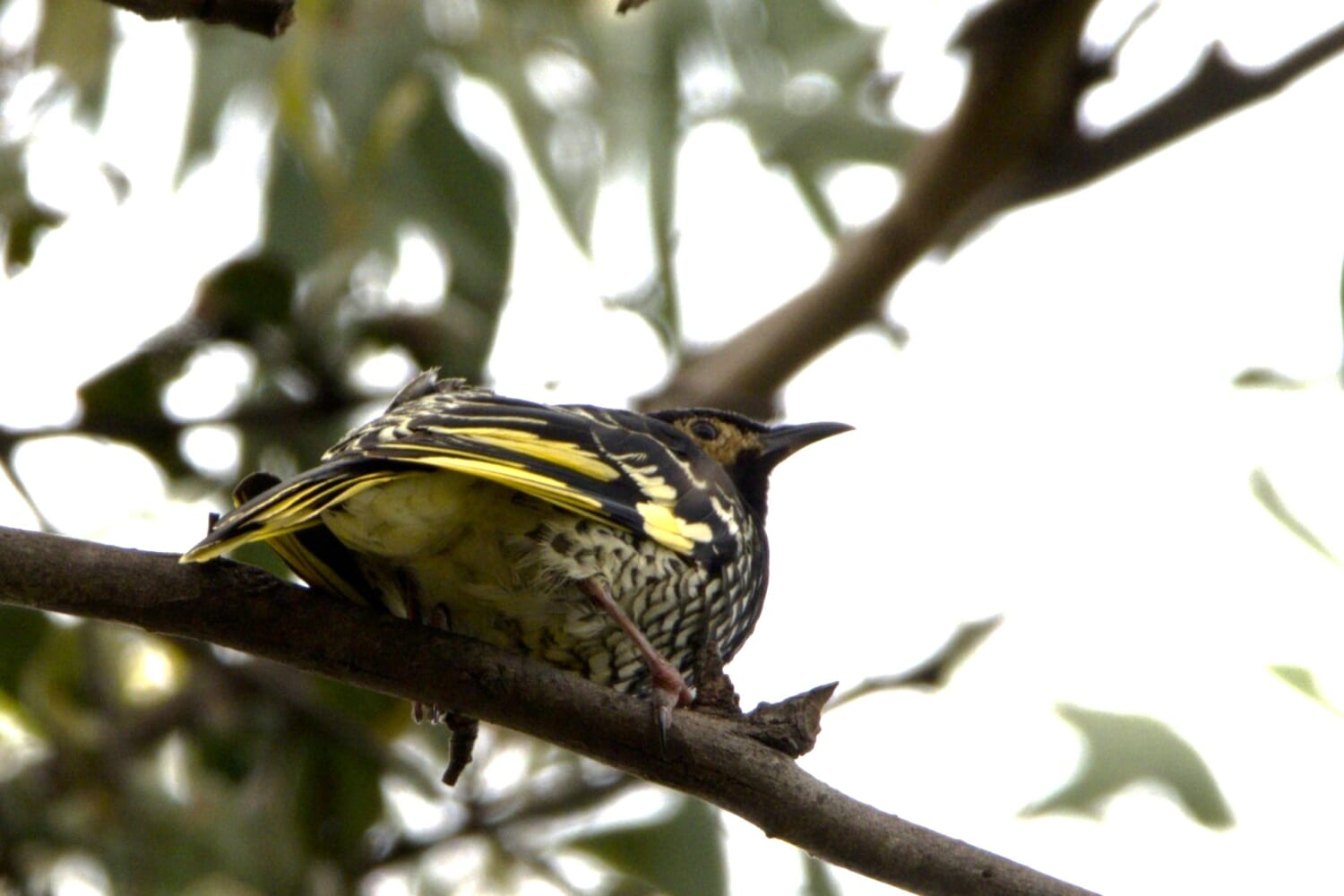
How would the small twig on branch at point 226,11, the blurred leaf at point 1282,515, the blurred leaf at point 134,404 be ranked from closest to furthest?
1. the small twig on branch at point 226,11
2. the blurred leaf at point 1282,515
3. the blurred leaf at point 134,404

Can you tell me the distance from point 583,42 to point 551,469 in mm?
2470

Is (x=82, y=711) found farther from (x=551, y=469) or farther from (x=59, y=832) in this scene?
(x=551, y=469)

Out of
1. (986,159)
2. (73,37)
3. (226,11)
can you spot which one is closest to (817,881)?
(986,159)

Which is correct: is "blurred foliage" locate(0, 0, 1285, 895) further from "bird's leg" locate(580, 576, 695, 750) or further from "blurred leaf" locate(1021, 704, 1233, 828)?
"bird's leg" locate(580, 576, 695, 750)

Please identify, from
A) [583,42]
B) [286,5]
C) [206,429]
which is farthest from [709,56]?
[286,5]

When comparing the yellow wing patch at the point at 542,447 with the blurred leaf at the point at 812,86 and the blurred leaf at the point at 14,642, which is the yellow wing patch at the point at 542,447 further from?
the blurred leaf at the point at 812,86

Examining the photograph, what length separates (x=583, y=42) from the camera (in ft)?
14.9

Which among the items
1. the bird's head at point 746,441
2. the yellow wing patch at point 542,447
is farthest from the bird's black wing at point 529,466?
the bird's head at point 746,441

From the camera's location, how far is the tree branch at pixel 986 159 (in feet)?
12.8

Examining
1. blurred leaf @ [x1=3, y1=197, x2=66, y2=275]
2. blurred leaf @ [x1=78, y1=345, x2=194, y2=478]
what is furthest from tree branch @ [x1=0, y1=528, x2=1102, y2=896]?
blurred leaf @ [x1=78, y1=345, x2=194, y2=478]

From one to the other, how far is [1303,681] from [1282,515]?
481mm

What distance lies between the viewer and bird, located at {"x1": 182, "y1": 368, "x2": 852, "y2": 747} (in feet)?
7.18

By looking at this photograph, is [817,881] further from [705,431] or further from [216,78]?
[216,78]

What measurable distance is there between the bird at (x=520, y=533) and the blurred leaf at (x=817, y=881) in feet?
6.06
